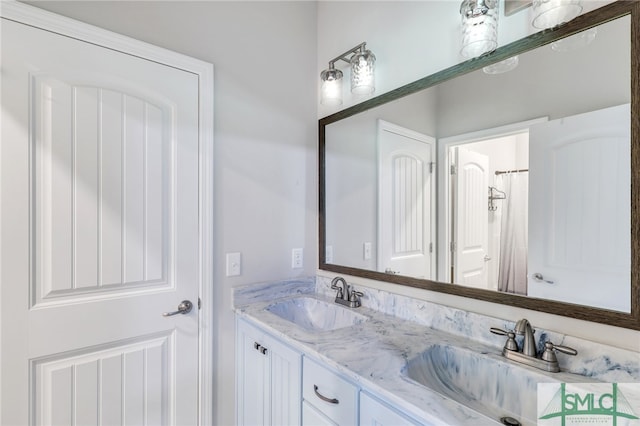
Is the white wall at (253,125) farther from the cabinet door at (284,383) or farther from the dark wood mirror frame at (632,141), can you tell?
the dark wood mirror frame at (632,141)

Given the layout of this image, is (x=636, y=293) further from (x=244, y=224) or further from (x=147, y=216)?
(x=147, y=216)

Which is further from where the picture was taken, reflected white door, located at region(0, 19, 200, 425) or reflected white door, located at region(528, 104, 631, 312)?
reflected white door, located at region(0, 19, 200, 425)

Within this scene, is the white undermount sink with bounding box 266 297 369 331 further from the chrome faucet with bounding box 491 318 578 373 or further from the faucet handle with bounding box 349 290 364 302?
the chrome faucet with bounding box 491 318 578 373

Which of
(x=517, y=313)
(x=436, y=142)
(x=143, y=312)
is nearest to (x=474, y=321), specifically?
(x=517, y=313)

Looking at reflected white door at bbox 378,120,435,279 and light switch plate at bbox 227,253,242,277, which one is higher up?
reflected white door at bbox 378,120,435,279

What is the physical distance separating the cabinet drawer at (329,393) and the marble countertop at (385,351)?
0.13 feet

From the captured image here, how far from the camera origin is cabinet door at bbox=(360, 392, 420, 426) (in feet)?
2.68

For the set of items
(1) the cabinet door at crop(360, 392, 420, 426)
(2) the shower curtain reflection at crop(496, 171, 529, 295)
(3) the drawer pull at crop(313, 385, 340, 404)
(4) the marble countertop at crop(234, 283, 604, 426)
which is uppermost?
(2) the shower curtain reflection at crop(496, 171, 529, 295)

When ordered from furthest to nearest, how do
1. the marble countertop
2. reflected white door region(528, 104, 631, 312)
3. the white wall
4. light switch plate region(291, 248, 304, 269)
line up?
light switch plate region(291, 248, 304, 269) < the white wall < reflected white door region(528, 104, 631, 312) < the marble countertop

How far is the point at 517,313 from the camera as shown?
3.50ft

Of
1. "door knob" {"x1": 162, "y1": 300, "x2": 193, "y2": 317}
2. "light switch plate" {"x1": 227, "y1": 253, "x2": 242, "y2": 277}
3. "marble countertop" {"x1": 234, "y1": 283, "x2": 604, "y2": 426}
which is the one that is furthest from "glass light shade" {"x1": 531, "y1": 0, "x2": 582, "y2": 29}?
"door knob" {"x1": 162, "y1": 300, "x2": 193, "y2": 317}

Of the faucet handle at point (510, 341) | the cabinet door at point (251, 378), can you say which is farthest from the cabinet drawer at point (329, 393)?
the faucet handle at point (510, 341)


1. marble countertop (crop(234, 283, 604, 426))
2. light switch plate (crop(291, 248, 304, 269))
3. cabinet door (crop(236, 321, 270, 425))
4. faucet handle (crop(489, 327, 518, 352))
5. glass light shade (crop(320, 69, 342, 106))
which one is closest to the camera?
marble countertop (crop(234, 283, 604, 426))

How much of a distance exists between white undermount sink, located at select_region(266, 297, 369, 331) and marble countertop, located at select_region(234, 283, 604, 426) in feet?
0.30
